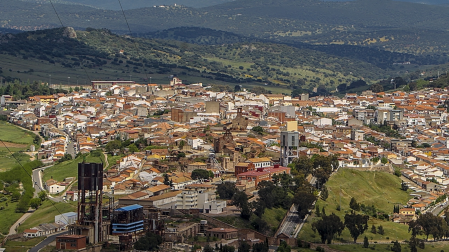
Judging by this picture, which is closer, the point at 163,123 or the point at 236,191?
the point at 236,191

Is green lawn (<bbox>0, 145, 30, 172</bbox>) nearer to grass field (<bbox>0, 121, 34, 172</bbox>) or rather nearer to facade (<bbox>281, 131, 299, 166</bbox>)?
grass field (<bbox>0, 121, 34, 172</bbox>)

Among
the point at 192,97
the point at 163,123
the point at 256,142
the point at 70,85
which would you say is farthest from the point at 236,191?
the point at 70,85

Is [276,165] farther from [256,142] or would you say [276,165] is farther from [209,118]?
[209,118]

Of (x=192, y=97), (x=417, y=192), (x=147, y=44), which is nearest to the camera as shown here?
(x=417, y=192)

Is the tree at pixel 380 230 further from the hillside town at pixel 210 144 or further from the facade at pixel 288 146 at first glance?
the facade at pixel 288 146

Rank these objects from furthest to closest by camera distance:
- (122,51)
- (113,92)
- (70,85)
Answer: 1. (122,51)
2. (70,85)
3. (113,92)

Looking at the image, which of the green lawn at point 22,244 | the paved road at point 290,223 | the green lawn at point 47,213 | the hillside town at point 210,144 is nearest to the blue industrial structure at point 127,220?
the hillside town at point 210,144

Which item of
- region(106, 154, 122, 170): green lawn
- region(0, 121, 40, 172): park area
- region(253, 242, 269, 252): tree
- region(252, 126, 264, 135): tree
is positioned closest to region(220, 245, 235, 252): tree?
region(253, 242, 269, 252): tree

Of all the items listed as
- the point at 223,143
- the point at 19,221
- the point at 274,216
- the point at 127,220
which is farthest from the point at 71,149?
the point at 127,220

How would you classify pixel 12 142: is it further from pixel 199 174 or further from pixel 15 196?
pixel 199 174
